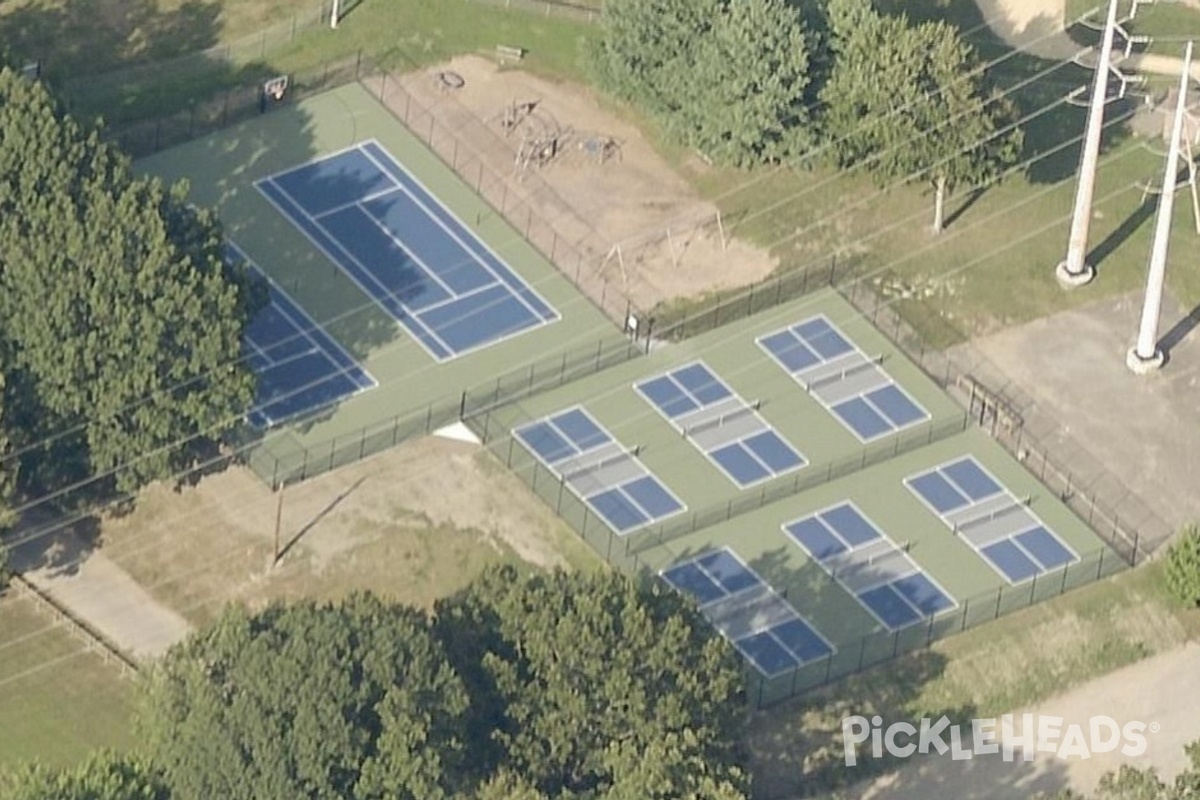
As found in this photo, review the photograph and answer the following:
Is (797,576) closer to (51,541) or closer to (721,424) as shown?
(721,424)

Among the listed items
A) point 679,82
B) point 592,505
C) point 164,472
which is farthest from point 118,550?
point 679,82

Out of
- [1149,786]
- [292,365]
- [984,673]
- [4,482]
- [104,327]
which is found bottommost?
[984,673]

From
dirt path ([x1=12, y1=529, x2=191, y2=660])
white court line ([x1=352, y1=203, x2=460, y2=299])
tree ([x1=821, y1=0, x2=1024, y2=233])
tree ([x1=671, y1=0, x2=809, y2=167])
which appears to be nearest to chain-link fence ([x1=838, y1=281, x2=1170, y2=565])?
tree ([x1=821, y1=0, x2=1024, y2=233])

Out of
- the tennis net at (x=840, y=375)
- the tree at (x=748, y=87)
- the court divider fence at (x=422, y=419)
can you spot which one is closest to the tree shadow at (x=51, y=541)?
the court divider fence at (x=422, y=419)

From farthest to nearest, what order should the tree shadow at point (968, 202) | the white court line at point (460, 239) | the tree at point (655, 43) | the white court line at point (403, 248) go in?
the tree shadow at point (968, 202), the tree at point (655, 43), the white court line at point (403, 248), the white court line at point (460, 239)

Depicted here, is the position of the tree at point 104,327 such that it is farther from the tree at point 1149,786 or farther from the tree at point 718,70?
the tree at point 1149,786

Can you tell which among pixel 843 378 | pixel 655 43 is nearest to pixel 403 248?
pixel 655 43

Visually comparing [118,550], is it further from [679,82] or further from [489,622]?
[679,82]
